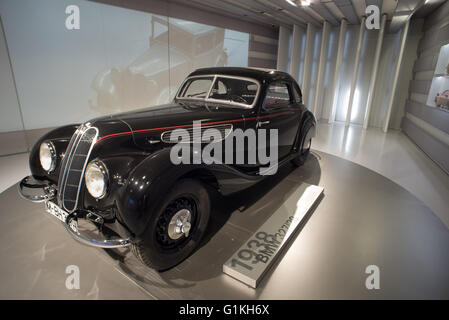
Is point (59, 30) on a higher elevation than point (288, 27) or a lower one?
lower

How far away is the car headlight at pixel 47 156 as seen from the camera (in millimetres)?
2246

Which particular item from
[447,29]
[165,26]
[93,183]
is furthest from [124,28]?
[447,29]

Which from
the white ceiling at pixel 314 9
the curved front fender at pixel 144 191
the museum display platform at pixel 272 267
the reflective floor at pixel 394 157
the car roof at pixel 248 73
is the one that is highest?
the white ceiling at pixel 314 9

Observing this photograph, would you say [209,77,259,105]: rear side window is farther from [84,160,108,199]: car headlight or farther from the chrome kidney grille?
[84,160,108,199]: car headlight

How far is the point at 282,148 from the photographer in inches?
137

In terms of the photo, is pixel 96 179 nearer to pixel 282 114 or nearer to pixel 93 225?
pixel 93 225

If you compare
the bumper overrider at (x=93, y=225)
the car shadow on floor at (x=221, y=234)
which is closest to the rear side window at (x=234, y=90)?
the car shadow on floor at (x=221, y=234)

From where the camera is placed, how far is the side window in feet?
10.7

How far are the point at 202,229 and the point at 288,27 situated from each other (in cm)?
873

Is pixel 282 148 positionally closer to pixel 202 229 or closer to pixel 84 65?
pixel 202 229

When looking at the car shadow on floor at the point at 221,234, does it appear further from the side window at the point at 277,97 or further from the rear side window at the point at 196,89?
the rear side window at the point at 196,89

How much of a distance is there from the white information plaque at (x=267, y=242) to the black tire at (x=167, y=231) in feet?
1.21

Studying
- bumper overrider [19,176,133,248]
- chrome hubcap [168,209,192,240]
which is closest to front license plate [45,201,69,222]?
bumper overrider [19,176,133,248]
